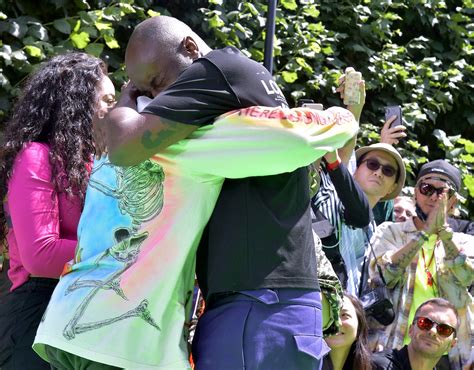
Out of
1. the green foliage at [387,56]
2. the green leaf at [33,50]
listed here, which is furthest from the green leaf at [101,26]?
the green foliage at [387,56]

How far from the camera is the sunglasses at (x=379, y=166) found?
512 cm

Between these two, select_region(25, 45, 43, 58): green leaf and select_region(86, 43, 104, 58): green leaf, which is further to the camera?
select_region(86, 43, 104, 58): green leaf

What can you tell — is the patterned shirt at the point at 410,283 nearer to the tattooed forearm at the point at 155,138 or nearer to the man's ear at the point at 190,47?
the man's ear at the point at 190,47

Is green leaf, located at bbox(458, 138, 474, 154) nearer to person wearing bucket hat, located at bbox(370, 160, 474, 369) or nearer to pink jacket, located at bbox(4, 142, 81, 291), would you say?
person wearing bucket hat, located at bbox(370, 160, 474, 369)

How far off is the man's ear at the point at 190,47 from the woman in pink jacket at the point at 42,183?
2.59 ft

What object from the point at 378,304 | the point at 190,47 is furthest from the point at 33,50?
the point at 190,47

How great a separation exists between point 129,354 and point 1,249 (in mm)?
1599

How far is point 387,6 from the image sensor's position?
7859 millimetres

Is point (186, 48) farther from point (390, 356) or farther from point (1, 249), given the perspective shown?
point (390, 356)

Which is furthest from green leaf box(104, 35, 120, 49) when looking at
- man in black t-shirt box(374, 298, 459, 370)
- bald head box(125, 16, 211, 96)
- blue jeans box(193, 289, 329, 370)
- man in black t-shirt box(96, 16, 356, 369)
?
blue jeans box(193, 289, 329, 370)

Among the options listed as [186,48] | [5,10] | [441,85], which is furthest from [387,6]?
[186,48]

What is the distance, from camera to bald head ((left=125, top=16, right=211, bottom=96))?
2533mm

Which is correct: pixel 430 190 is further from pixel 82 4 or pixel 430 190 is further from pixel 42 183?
pixel 42 183

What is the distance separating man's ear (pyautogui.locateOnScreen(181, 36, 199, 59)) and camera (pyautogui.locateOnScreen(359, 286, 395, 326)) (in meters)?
2.45
